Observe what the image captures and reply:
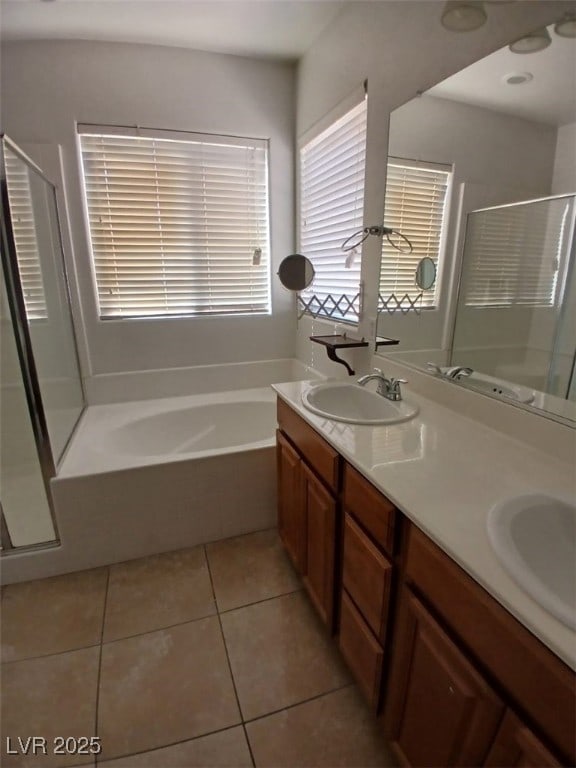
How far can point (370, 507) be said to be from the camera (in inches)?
38.7

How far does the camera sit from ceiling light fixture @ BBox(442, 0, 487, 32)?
1.12 m

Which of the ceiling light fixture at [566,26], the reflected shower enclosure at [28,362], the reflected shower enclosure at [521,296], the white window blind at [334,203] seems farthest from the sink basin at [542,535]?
the reflected shower enclosure at [28,362]

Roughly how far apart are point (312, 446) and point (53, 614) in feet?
4.29

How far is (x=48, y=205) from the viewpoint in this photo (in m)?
2.07

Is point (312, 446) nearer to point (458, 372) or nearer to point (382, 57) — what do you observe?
point (458, 372)

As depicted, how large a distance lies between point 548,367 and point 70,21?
266 centimetres

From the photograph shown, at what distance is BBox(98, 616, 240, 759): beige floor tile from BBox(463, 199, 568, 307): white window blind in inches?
62.4

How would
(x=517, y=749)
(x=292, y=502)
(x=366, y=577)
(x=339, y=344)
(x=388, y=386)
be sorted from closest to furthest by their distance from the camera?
(x=517, y=749), (x=366, y=577), (x=388, y=386), (x=292, y=502), (x=339, y=344)

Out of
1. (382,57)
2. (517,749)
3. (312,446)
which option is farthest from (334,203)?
(517,749)

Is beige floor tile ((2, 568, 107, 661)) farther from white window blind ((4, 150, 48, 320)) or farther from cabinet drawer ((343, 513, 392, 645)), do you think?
white window blind ((4, 150, 48, 320))

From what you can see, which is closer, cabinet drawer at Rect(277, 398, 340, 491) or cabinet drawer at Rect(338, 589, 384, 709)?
cabinet drawer at Rect(338, 589, 384, 709)

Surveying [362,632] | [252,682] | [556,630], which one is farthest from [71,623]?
[556,630]

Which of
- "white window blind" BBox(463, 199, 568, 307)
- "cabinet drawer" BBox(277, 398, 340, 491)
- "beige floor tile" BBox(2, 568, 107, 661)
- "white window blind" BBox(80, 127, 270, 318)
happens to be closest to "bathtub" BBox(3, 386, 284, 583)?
"beige floor tile" BBox(2, 568, 107, 661)

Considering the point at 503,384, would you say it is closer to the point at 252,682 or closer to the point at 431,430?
the point at 431,430
